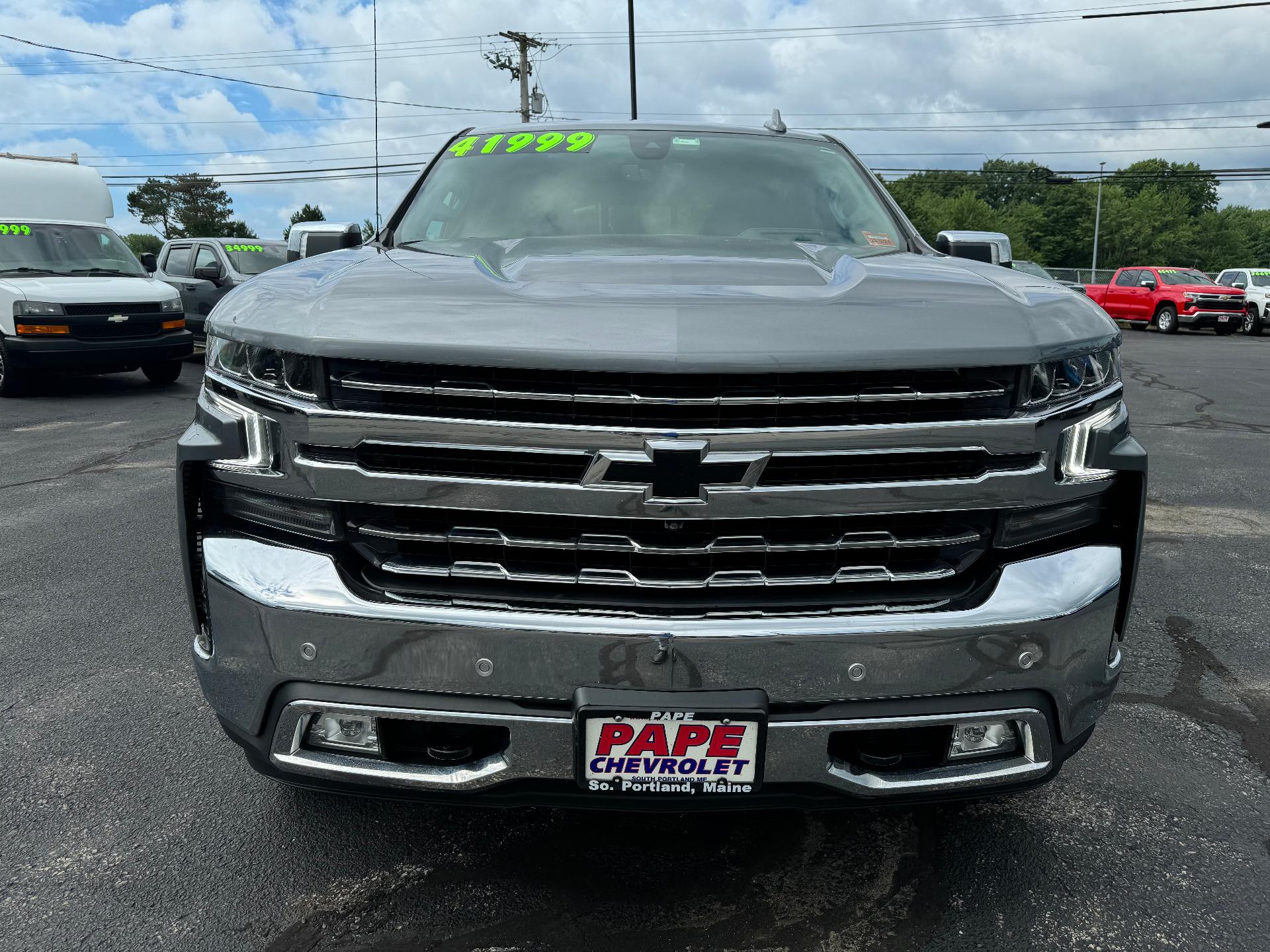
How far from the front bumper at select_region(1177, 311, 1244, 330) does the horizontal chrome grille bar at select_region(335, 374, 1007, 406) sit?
26935 millimetres

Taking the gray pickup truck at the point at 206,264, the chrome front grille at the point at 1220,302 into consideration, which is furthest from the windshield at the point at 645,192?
the chrome front grille at the point at 1220,302

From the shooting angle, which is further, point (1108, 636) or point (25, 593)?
point (25, 593)

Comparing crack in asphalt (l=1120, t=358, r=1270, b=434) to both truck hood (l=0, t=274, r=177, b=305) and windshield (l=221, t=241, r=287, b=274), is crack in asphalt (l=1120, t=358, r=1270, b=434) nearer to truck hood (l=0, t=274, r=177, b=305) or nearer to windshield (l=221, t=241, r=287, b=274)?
truck hood (l=0, t=274, r=177, b=305)

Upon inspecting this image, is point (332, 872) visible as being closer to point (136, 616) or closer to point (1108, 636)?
point (1108, 636)

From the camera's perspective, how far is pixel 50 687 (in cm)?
341

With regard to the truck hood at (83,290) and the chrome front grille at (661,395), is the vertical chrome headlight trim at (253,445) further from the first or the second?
the truck hood at (83,290)

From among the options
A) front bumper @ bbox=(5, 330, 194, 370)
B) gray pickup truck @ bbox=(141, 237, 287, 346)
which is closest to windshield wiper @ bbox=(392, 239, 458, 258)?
front bumper @ bbox=(5, 330, 194, 370)

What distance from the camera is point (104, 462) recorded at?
7.48m

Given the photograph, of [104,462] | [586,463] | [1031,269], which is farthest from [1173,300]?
[586,463]

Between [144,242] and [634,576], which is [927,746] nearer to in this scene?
[634,576]

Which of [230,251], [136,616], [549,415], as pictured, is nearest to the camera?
[549,415]

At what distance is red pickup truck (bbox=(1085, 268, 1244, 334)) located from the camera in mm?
24922

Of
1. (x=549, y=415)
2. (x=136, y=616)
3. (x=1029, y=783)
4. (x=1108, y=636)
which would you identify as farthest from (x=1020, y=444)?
(x=136, y=616)

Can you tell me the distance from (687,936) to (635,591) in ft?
2.55
